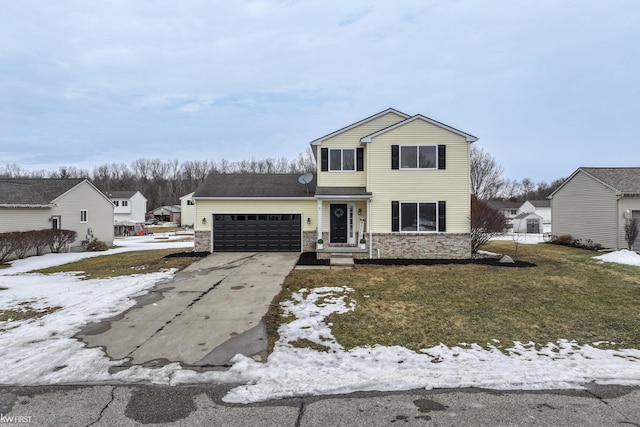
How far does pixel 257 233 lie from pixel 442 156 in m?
9.31

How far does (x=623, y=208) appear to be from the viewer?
713 inches

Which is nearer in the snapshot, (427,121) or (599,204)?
(427,121)

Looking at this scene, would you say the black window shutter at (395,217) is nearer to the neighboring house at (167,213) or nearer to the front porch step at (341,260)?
the front porch step at (341,260)

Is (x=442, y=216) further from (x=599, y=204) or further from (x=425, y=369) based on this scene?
(x=599, y=204)

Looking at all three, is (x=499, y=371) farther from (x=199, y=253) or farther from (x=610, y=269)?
(x=199, y=253)

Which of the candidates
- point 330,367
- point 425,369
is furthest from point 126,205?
point 425,369

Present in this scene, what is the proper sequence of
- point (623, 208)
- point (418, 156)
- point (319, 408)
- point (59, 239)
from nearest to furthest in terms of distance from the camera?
point (319, 408), point (418, 156), point (623, 208), point (59, 239)

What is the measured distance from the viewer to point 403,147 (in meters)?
14.8

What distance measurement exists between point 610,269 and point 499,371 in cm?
1062

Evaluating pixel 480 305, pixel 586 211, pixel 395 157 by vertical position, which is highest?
pixel 395 157

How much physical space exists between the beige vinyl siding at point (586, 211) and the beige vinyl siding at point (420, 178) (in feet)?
33.9

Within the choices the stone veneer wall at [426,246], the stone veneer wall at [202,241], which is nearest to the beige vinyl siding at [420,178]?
the stone veneer wall at [426,246]

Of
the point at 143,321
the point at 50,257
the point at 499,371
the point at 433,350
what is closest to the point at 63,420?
the point at 143,321

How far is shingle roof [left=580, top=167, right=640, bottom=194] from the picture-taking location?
18172 millimetres
